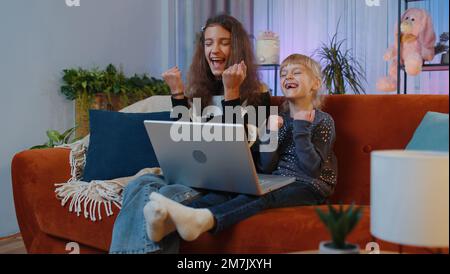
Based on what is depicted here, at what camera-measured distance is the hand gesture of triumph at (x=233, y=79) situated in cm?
178

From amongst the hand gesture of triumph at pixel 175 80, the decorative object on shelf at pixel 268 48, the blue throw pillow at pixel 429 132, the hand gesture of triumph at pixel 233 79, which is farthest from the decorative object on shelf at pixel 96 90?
the blue throw pillow at pixel 429 132

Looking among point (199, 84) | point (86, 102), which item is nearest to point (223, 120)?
point (199, 84)

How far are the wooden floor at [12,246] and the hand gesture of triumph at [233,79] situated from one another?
1.34 metres

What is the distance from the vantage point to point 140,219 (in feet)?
4.87

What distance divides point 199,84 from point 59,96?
126 cm

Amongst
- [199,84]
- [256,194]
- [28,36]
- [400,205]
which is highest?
[28,36]

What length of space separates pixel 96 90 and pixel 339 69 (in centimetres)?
144

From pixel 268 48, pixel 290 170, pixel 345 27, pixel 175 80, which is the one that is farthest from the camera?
pixel 345 27

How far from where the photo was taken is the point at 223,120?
1.84 metres

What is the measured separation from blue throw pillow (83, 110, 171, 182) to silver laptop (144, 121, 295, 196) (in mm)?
340

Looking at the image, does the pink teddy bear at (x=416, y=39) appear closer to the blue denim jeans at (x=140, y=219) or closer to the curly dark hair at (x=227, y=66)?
the curly dark hair at (x=227, y=66)

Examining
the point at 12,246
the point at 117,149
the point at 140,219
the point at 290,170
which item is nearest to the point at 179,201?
the point at 140,219

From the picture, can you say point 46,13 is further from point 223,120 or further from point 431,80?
point 431,80

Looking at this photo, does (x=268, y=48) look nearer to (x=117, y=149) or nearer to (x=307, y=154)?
(x=117, y=149)
